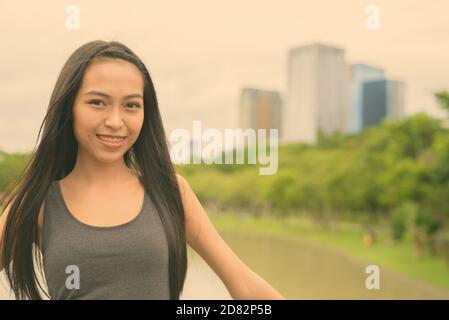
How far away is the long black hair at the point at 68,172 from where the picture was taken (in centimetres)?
69

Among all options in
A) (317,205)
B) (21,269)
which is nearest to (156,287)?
(21,269)

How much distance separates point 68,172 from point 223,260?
0.25 m

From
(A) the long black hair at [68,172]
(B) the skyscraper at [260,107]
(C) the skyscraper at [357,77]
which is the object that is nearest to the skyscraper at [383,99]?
(C) the skyscraper at [357,77]

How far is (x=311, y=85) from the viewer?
125 inches

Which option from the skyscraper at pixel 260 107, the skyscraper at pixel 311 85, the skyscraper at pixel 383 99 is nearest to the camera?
the skyscraper at pixel 260 107

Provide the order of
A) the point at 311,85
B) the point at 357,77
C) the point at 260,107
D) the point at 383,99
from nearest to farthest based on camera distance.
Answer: the point at 260,107, the point at 311,85, the point at 357,77, the point at 383,99

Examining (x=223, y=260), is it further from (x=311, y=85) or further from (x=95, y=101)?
(x=311, y=85)

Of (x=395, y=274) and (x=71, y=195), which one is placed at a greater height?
(x=71, y=195)

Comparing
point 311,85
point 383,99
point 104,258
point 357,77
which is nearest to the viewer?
point 104,258

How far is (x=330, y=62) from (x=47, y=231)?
2721 millimetres

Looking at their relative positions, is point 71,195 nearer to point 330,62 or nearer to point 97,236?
point 97,236

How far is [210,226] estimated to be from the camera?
0.72 m

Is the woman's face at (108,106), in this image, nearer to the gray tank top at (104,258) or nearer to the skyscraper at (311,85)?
the gray tank top at (104,258)

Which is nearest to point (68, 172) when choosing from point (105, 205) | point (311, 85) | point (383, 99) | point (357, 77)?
point (105, 205)
